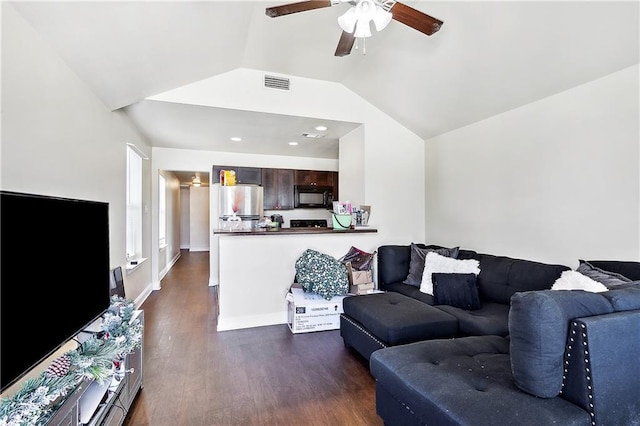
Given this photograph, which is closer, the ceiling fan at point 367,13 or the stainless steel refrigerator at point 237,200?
the ceiling fan at point 367,13

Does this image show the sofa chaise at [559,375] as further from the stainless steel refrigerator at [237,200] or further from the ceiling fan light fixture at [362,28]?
the stainless steel refrigerator at [237,200]

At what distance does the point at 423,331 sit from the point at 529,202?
5.70 ft

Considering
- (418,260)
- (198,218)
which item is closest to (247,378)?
(418,260)

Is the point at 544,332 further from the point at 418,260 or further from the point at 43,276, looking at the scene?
the point at 418,260

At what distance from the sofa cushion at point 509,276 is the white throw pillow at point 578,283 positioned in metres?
0.32

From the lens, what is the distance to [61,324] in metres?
1.42

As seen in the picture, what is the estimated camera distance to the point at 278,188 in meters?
6.04

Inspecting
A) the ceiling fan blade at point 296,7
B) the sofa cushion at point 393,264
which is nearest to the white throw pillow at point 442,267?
the sofa cushion at point 393,264

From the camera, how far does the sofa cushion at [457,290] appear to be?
2812 millimetres

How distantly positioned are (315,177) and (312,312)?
134 inches

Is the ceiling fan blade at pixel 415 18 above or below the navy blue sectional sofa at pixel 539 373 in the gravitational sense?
above

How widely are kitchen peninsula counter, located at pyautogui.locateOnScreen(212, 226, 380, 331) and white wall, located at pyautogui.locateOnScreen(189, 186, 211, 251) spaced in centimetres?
744

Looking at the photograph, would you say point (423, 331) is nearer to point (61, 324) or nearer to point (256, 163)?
point (61, 324)

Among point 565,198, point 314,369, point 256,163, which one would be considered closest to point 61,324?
point 314,369
